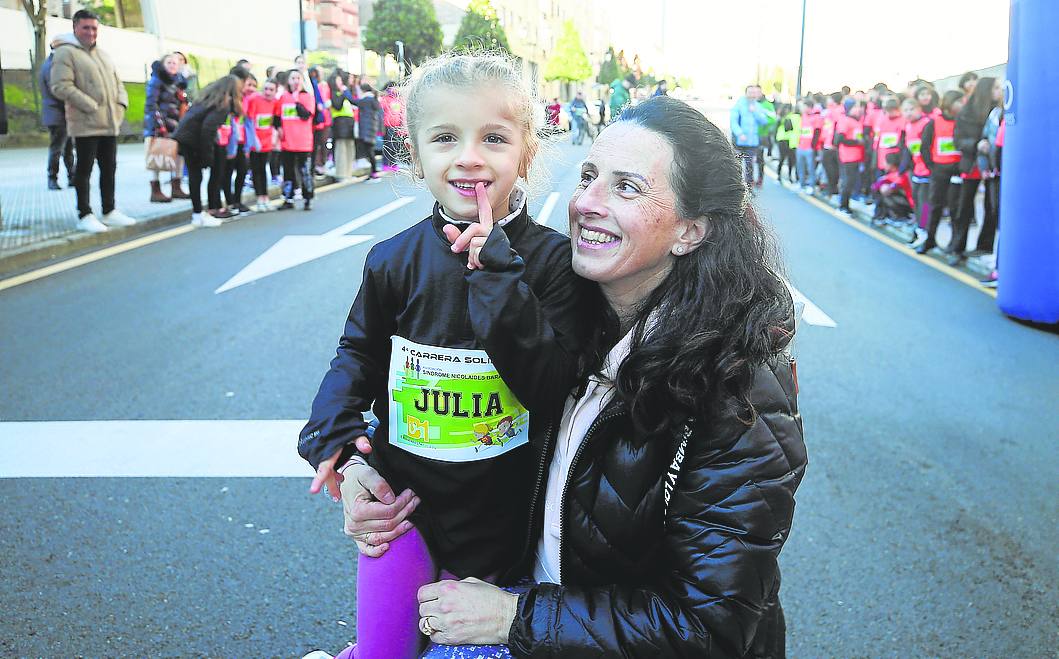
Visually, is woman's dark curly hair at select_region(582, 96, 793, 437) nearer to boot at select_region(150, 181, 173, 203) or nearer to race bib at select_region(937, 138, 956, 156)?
race bib at select_region(937, 138, 956, 156)

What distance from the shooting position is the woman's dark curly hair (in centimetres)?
162

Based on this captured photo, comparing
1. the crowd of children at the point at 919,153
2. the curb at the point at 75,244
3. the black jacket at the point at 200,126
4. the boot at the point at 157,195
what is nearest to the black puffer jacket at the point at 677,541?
the curb at the point at 75,244

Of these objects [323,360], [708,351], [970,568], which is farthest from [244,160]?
[708,351]

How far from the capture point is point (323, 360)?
18.9 ft

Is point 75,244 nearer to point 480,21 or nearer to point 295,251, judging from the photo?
point 295,251

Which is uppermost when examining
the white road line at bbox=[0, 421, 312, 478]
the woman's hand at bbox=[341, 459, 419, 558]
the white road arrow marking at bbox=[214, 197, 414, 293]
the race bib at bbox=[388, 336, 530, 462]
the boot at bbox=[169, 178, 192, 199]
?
the race bib at bbox=[388, 336, 530, 462]

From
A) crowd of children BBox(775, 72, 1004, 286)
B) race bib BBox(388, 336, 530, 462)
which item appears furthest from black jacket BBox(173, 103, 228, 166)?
race bib BBox(388, 336, 530, 462)

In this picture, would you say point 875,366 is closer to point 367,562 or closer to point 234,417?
point 234,417

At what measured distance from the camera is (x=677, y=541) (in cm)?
159

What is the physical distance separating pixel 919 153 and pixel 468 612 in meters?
10.8

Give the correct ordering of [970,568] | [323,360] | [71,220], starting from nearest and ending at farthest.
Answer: [970,568], [323,360], [71,220]

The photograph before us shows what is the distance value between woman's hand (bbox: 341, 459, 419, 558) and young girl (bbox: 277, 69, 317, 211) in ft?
39.6

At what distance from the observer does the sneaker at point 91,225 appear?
10141 mm

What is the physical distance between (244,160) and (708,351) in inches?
483
